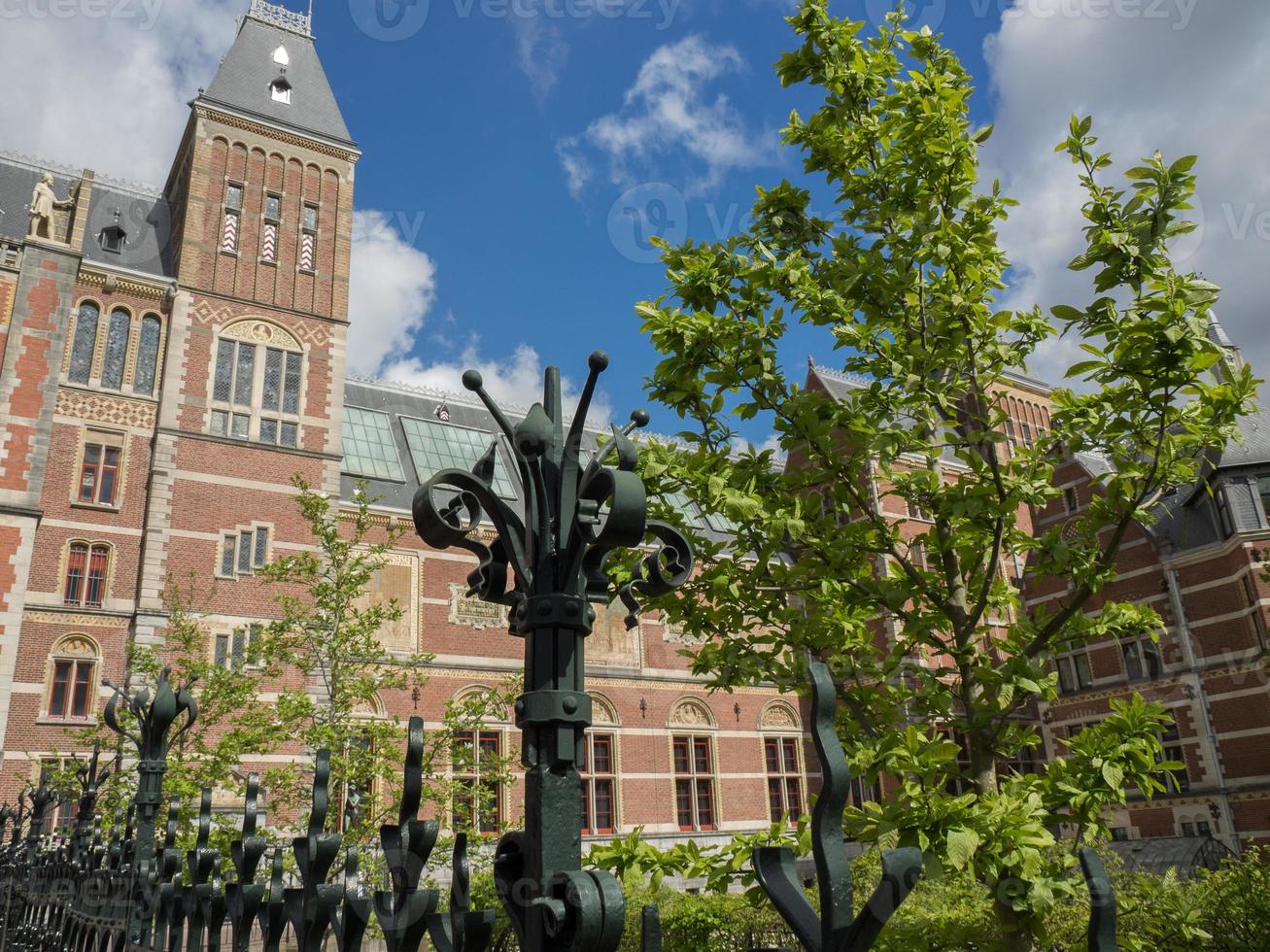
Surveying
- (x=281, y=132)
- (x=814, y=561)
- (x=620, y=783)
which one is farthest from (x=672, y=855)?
(x=281, y=132)

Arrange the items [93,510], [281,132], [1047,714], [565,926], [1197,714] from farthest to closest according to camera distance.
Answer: [1047,714] → [281,132] → [1197,714] → [93,510] → [565,926]

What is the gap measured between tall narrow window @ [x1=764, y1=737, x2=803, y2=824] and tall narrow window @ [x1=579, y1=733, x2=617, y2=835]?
5.19 meters

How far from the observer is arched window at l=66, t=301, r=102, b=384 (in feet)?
68.4

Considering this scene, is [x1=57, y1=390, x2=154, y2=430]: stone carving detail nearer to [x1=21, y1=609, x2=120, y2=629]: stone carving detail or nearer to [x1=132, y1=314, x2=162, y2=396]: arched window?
[x1=132, y1=314, x2=162, y2=396]: arched window

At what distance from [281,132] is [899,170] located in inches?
912

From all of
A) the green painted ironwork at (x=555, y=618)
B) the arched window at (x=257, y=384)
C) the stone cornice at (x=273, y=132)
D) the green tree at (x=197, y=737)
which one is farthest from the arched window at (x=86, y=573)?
the green painted ironwork at (x=555, y=618)

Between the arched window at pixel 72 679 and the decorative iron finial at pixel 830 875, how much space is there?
21.3m

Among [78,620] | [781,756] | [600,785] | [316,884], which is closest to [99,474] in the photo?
[78,620]

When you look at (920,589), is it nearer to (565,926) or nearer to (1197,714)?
(565,926)

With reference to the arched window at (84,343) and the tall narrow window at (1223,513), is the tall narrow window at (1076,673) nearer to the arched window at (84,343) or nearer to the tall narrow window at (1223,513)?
the tall narrow window at (1223,513)

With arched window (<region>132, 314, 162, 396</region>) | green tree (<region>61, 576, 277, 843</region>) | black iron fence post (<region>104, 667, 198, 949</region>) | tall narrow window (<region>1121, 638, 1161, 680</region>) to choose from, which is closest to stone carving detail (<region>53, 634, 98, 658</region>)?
green tree (<region>61, 576, 277, 843</region>)

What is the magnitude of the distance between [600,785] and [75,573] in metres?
13.7

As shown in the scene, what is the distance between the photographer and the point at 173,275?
75.0ft

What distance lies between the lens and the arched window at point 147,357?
70.1 ft
